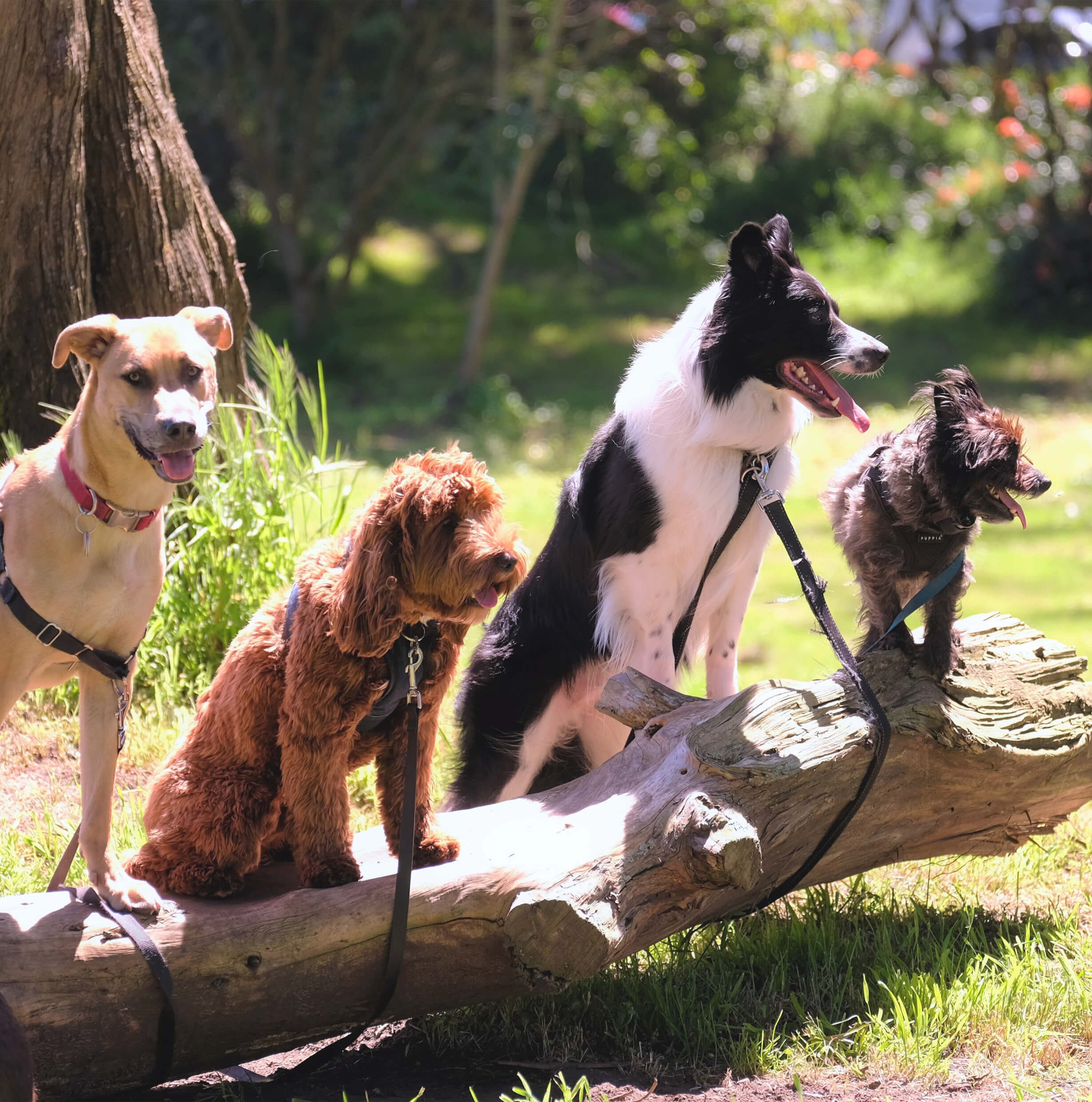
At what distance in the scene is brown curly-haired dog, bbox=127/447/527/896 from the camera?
8.66 ft

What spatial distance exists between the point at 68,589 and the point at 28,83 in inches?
104

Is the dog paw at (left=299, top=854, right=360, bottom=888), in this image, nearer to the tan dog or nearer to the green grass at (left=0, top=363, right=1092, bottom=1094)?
the tan dog

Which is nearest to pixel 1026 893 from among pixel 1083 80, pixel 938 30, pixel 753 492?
pixel 753 492

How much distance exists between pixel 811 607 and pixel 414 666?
126 cm

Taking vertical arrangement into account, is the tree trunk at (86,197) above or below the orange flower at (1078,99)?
below

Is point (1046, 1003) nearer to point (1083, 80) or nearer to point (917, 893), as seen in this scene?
point (917, 893)

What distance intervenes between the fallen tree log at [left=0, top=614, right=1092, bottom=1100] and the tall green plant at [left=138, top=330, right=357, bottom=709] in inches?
70.0

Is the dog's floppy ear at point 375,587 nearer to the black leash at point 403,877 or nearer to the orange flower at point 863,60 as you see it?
the black leash at point 403,877

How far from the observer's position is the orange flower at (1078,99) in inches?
507

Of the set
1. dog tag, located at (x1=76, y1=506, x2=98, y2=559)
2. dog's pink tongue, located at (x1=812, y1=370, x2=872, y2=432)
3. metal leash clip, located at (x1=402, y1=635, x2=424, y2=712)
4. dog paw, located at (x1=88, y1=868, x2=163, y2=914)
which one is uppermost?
dog's pink tongue, located at (x1=812, y1=370, x2=872, y2=432)

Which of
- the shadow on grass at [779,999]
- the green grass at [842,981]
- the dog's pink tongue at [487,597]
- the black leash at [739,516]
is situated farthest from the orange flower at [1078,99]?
the dog's pink tongue at [487,597]

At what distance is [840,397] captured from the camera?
3.32m

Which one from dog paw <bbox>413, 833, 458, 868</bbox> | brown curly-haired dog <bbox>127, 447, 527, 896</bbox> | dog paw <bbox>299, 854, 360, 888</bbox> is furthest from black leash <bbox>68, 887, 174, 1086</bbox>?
dog paw <bbox>413, 833, 458, 868</bbox>

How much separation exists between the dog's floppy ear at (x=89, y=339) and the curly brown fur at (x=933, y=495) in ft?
6.92
